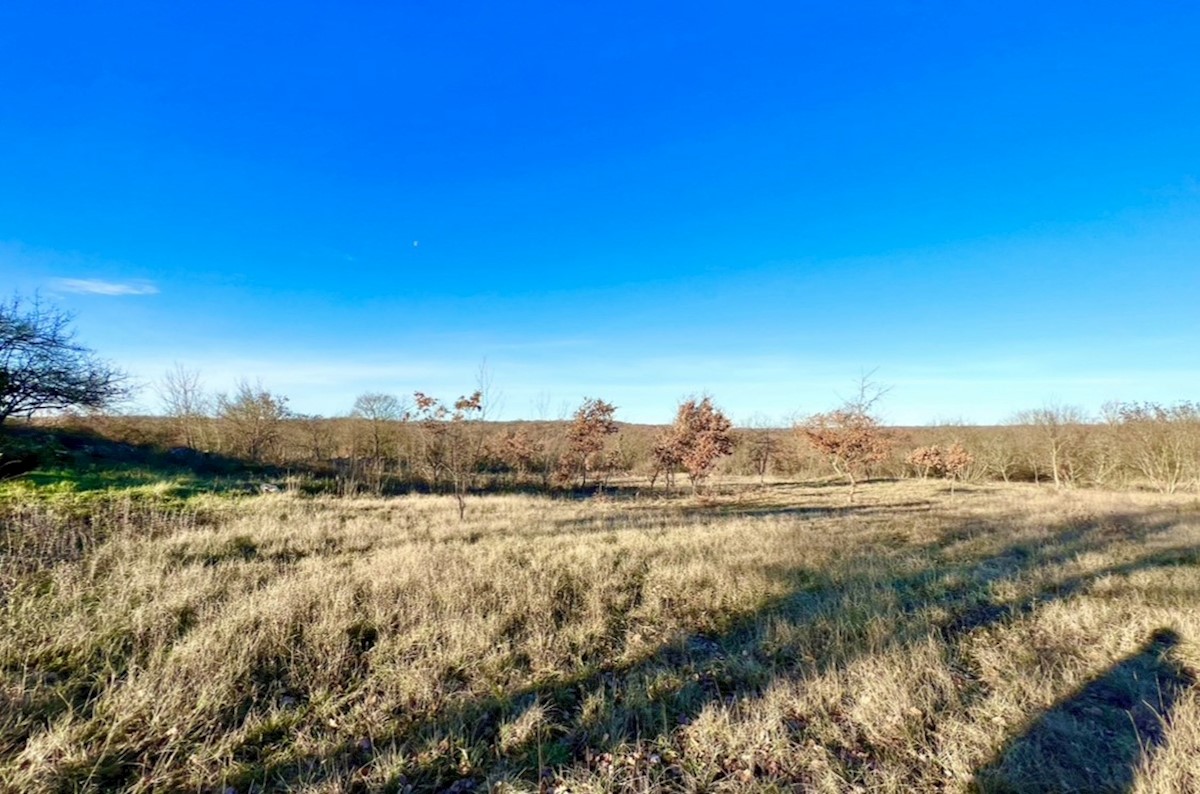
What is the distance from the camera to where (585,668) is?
4.05 m

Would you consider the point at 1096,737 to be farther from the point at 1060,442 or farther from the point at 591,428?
the point at 1060,442

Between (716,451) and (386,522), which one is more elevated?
(716,451)

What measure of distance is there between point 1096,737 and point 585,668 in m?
3.38

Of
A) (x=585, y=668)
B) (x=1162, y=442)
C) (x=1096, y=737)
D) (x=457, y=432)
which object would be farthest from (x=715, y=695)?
(x=1162, y=442)

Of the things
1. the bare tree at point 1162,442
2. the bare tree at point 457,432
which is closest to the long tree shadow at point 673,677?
the bare tree at point 457,432

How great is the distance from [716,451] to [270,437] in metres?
21.7

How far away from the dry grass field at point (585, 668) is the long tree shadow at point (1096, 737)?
0.02 m

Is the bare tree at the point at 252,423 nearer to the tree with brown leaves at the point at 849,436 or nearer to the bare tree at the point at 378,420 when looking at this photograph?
the bare tree at the point at 378,420

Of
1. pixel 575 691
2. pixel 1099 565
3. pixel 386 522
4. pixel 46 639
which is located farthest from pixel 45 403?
pixel 1099 565

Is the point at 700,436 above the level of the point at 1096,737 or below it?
above

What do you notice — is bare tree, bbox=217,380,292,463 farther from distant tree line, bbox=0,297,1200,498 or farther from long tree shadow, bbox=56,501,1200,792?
long tree shadow, bbox=56,501,1200,792

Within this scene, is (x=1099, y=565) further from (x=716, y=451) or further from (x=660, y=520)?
(x=716, y=451)

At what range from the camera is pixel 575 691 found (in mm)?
3715

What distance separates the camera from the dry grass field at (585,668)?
9.02 feet
